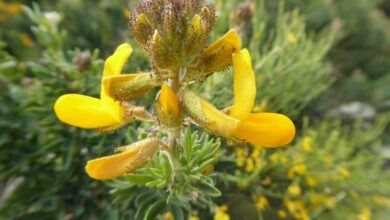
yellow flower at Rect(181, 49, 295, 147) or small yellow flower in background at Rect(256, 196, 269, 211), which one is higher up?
yellow flower at Rect(181, 49, 295, 147)

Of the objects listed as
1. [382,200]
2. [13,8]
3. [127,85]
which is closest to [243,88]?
[127,85]

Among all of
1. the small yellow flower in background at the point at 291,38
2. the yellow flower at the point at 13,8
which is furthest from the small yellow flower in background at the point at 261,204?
the yellow flower at the point at 13,8

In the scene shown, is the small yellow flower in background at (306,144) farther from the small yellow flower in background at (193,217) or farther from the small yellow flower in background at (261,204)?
the small yellow flower in background at (193,217)

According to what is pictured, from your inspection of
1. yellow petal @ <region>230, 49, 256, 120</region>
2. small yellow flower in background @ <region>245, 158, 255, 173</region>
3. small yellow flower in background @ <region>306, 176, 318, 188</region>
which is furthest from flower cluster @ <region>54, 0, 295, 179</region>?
small yellow flower in background @ <region>306, 176, 318, 188</region>

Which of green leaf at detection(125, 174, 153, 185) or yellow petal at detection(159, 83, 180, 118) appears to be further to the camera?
green leaf at detection(125, 174, 153, 185)

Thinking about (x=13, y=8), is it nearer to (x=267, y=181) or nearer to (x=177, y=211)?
(x=267, y=181)

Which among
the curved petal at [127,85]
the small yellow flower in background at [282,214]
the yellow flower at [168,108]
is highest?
the curved petal at [127,85]

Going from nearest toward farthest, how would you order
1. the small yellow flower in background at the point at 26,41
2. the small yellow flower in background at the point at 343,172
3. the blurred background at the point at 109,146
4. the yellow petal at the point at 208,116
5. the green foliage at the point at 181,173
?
the yellow petal at the point at 208,116 < the green foliage at the point at 181,173 < the blurred background at the point at 109,146 < the small yellow flower in background at the point at 343,172 < the small yellow flower in background at the point at 26,41

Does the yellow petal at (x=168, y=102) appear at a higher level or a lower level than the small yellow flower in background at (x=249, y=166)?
higher

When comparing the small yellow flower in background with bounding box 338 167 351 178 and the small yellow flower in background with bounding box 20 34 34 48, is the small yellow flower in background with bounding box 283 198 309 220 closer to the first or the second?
the small yellow flower in background with bounding box 338 167 351 178
